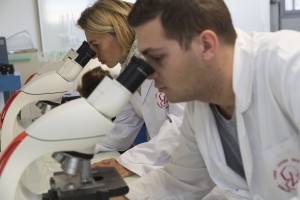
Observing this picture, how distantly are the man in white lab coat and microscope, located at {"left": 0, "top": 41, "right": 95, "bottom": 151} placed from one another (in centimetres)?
51

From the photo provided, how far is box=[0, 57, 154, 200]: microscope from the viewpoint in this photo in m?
0.81

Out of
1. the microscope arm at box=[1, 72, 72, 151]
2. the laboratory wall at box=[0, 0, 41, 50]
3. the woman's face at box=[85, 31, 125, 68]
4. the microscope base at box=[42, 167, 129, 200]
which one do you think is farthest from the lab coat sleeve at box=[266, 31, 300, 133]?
the laboratory wall at box=[0, 0, 41, 50]

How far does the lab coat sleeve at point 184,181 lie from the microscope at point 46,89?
1.59 feet

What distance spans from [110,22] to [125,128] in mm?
552

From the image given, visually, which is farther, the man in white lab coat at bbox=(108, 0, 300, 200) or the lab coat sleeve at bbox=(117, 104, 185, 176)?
the lab coat sleeve at bbox=(117, 104, 185, 176)

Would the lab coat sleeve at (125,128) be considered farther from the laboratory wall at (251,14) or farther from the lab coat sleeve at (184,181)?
the laboratory wall at (251,14)

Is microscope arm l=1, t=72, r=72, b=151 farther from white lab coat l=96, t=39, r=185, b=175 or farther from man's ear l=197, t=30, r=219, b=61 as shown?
man's ear l=197, t=30, r=219, b=61

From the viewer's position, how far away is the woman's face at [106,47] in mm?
1792

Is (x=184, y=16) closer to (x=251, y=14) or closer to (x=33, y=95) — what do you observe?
(x=33, y=95)

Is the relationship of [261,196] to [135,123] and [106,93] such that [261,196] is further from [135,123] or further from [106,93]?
[135,123]

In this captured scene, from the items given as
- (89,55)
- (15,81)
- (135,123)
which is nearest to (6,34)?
(15,81)

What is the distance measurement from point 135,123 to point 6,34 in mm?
2346

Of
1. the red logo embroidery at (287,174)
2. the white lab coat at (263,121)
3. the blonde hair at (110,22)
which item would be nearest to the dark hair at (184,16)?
the white lab coat at (263,121)

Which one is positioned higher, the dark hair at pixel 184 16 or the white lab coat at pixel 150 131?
the dark hair at pixel 184 16
